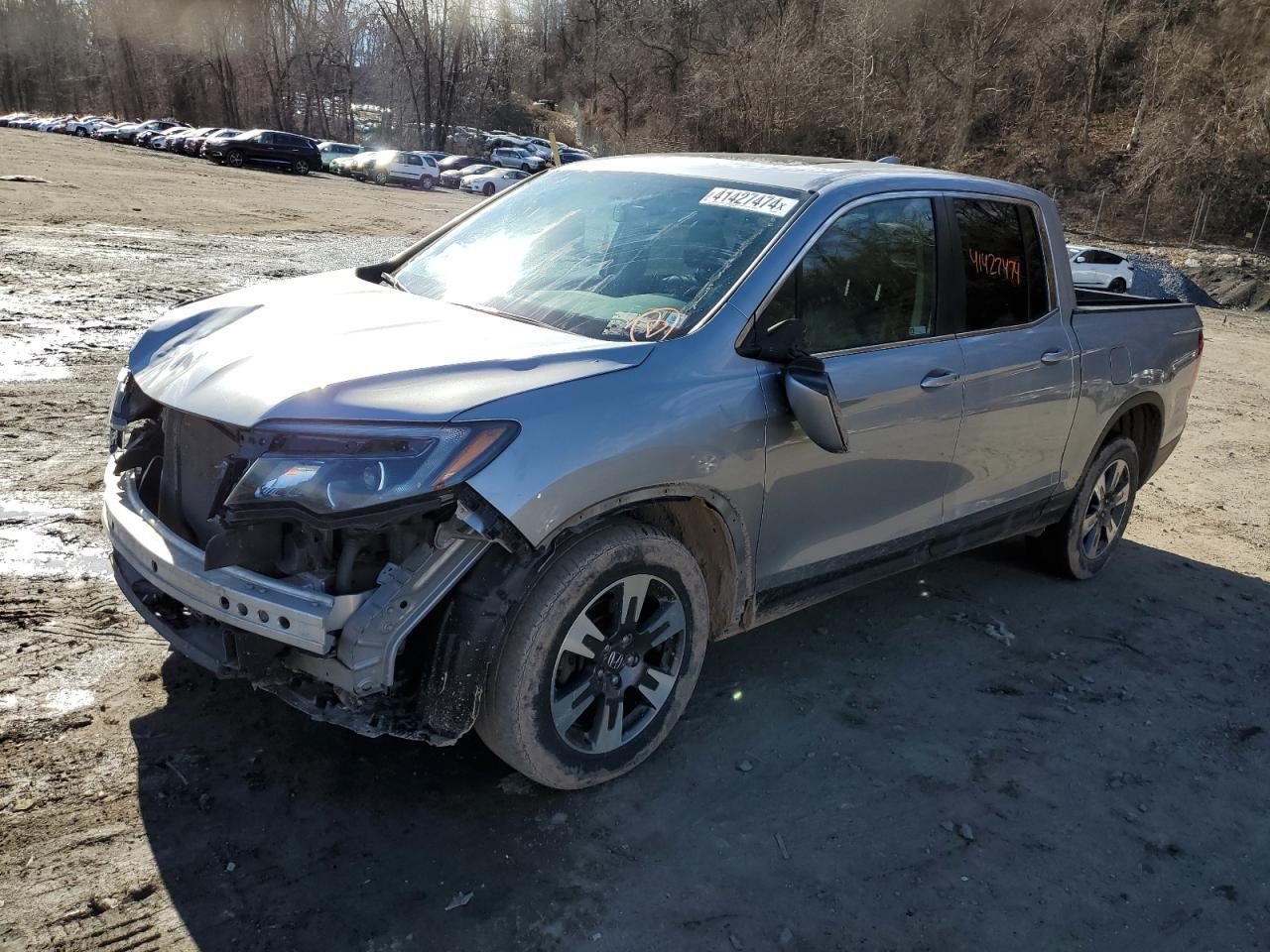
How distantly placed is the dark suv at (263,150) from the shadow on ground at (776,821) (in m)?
41.5

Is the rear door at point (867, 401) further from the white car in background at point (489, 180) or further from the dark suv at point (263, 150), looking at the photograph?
the dark suv at point (263, 150)

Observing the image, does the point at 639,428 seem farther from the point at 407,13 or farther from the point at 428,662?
the point at 407,13

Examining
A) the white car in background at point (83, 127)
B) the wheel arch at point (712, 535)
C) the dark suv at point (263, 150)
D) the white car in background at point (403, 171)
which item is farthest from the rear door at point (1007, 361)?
the white car in background at point (83, 127)

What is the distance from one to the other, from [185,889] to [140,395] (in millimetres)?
1621

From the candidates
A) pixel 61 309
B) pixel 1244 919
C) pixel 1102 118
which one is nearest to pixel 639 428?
pixel 1244 919

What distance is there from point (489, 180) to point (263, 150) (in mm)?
9139

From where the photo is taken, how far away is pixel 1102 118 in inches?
1642

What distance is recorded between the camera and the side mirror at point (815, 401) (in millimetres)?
3125

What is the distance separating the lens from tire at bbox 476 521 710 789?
9.16ft

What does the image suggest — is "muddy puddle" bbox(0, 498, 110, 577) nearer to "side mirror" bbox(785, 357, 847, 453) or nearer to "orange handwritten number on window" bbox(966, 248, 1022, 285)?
"side mirror" bbox(785, 357, 847, 453)

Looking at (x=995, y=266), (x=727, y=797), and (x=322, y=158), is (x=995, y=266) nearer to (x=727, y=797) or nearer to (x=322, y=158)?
(x=727, y=797)

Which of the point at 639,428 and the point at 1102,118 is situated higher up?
the point at 1102,118

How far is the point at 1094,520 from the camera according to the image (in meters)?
5.34

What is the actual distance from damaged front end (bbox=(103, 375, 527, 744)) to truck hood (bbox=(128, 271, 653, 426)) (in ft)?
0.26
